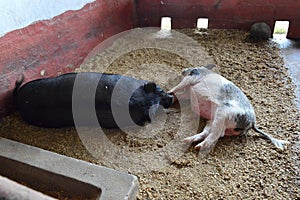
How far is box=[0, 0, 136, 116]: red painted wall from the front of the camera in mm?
2143

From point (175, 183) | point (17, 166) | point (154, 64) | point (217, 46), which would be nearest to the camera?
point (17, 166)

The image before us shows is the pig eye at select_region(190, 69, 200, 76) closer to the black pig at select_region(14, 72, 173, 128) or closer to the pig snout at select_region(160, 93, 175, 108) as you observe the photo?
the pig snout at select_region(160, 93, 175, 108)

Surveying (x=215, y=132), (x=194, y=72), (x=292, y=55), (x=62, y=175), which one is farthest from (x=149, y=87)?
(x=292, y=55)

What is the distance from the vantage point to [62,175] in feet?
5.09

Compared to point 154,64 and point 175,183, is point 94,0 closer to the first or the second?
point 154,64

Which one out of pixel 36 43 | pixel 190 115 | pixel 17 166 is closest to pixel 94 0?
pixel 36 43

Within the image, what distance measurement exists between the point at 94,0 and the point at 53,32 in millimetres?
707

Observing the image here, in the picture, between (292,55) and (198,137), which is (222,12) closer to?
(292,55)

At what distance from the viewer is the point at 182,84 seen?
2.46 meters

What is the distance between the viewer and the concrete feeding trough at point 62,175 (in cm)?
149

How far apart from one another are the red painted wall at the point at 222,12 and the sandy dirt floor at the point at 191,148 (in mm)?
632

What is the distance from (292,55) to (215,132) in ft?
5.48

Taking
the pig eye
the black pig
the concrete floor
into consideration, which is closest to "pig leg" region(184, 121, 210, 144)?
the black pig

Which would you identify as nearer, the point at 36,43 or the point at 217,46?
the point at 36,43
